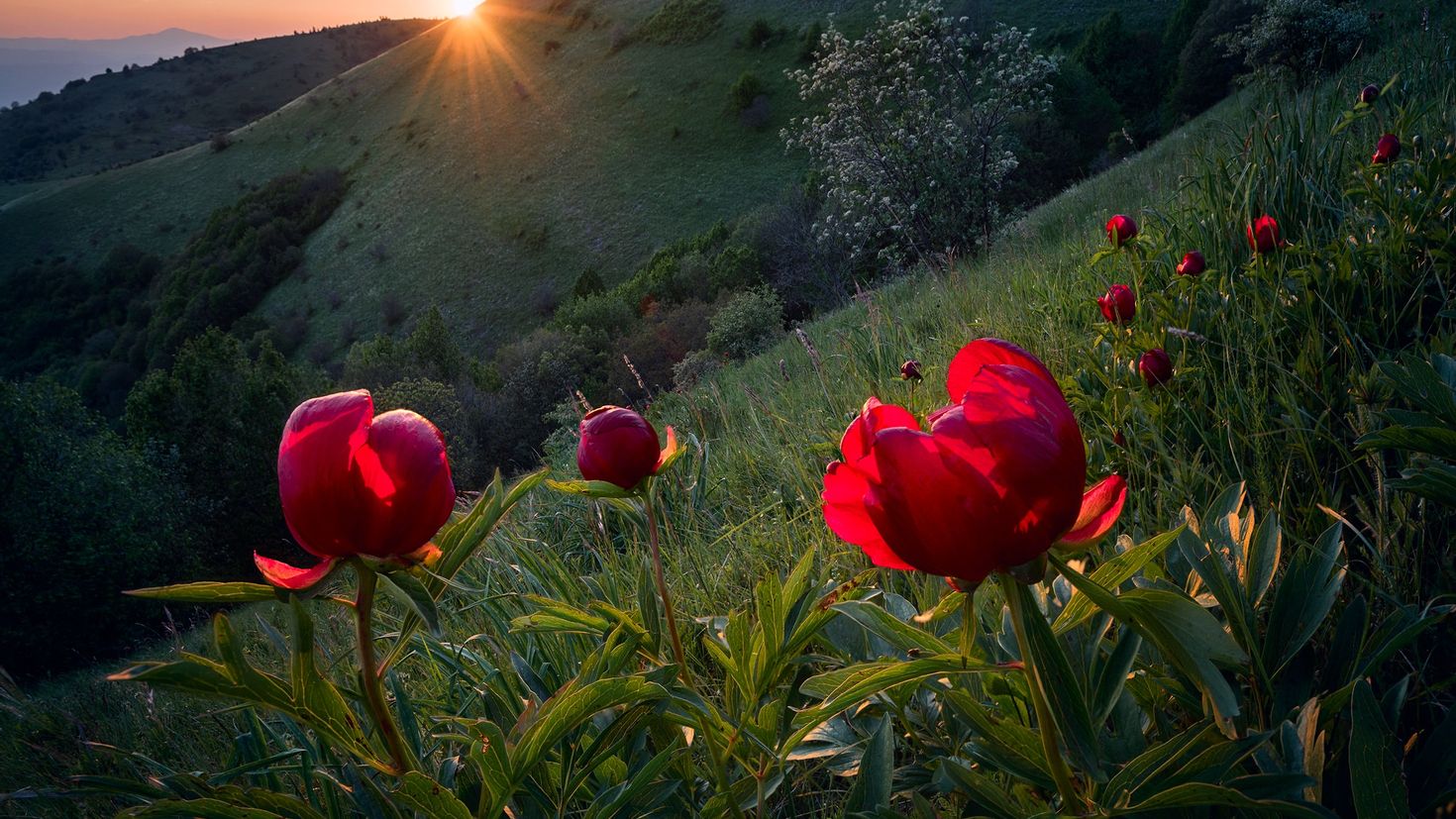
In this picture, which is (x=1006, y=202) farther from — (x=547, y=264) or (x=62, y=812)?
(x=547, y=264)

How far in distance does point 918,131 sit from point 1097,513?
11.8 metres

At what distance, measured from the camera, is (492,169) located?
33.2 m

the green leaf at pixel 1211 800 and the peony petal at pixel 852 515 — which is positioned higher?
the peony petal at pixel 852 515

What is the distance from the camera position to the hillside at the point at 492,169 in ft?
93.1

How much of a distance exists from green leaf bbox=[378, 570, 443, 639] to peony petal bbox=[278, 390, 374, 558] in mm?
52

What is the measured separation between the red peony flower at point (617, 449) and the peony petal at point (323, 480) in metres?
0.26

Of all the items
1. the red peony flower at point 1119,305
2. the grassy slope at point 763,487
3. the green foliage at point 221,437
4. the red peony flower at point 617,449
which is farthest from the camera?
the green foliage at point 221,437

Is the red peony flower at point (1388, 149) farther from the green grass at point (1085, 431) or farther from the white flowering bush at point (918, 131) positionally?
the white flowering bush at point (918, 131)

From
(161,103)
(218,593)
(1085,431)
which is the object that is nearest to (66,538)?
(218,593)

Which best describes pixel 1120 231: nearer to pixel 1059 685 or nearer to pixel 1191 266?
pixel 1191 266

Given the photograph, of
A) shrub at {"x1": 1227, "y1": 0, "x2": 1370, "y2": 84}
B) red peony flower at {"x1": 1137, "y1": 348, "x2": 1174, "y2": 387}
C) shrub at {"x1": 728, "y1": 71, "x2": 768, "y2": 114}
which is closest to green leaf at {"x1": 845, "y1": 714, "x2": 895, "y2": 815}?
red peony flower at {"x1": 1137, "y1": 348, "x2": 1174, "y2": 387}

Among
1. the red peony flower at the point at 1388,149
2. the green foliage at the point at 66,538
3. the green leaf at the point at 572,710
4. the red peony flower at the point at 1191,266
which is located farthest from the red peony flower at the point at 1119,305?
the green foliage at the point at 66,538

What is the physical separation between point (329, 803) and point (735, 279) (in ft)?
62.6

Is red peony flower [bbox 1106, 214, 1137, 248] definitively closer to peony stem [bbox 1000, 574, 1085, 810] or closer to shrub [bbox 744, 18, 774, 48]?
peony stem [bbox 1000, 574, 1085, 810]
